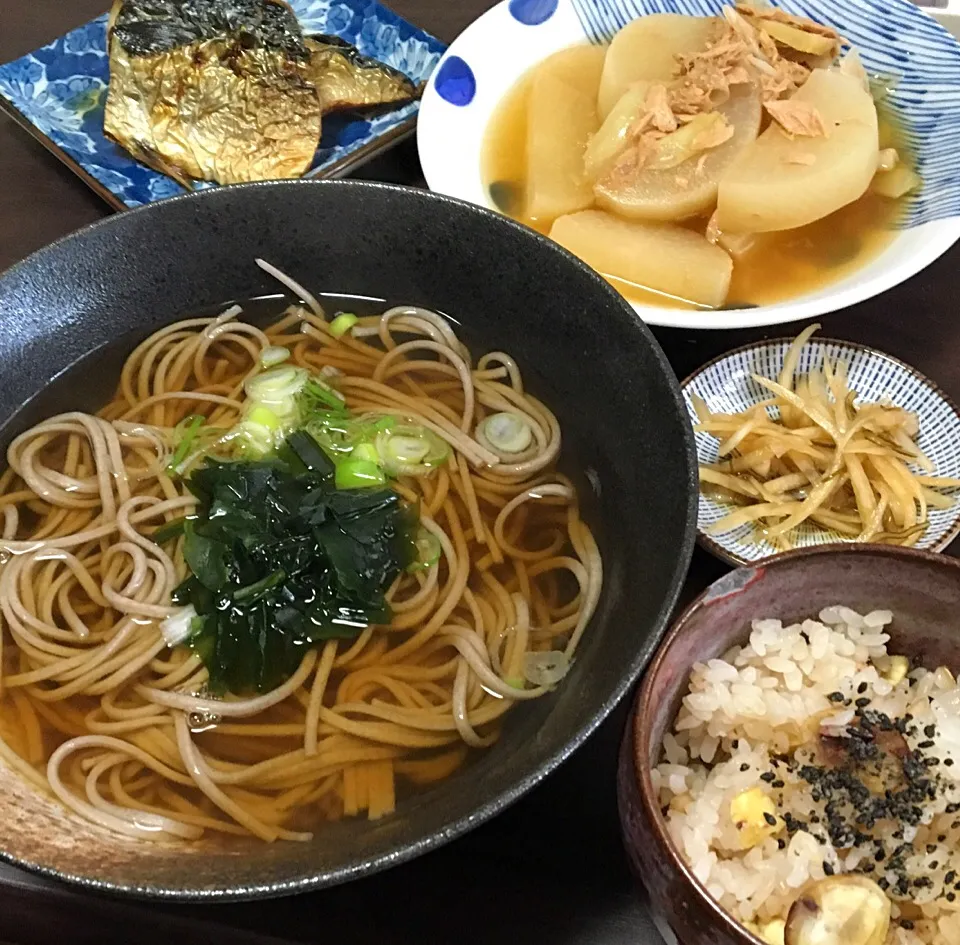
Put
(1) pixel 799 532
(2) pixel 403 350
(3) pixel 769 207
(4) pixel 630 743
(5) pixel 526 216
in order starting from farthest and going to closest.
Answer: (5) pixel 526 216 → (3) pixel 769 207 → (2) pixel 403 350 → (1) pixel 799 532 → (4) pixel 630 743

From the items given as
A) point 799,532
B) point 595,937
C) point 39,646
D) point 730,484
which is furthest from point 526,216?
point 595,937

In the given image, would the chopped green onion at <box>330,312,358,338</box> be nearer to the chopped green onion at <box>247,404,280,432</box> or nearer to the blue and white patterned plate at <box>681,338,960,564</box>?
the chopped green onion at <box>247,404,280,432</box>

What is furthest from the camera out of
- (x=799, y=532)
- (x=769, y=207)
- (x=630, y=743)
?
(x=769, y=207)

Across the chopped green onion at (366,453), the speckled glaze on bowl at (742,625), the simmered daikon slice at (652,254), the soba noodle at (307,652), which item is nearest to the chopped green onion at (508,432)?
the soba noodle at (307,652)

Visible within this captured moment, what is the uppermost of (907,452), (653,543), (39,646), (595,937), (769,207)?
(769,207)

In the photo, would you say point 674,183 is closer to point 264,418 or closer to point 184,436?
point 264,418

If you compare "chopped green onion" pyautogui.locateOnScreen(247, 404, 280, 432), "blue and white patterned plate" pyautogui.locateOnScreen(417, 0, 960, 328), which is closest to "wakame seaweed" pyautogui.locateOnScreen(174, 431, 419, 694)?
"chopped green onion" pyautogui.locateOnScreen(247, 404, 280, 432)

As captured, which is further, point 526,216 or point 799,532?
point 526,216

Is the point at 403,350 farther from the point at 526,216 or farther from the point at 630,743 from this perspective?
the point at 630,743
